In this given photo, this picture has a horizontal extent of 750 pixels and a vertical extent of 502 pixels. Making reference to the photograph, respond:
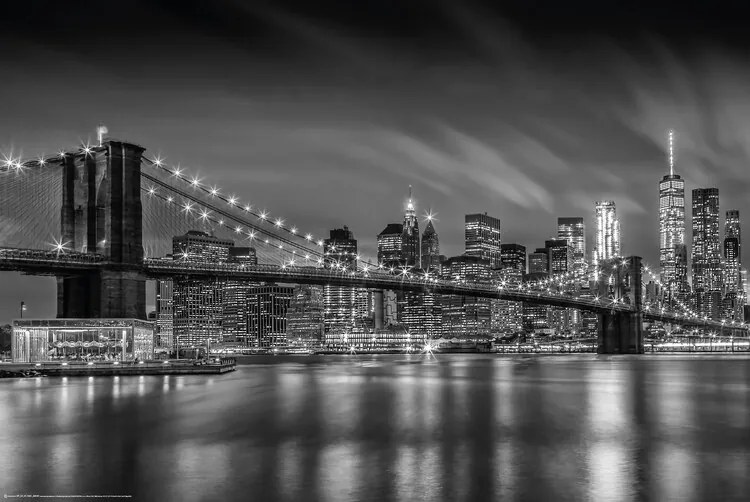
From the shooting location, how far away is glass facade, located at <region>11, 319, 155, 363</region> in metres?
53.8

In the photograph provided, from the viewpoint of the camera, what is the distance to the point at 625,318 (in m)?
105

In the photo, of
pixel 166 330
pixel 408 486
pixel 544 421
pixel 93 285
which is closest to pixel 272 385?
pixel 93 285

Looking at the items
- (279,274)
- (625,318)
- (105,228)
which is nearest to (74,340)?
(105,228)

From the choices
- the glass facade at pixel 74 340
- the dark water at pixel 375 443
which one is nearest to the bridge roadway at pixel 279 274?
the glass facade at pixel 74 340

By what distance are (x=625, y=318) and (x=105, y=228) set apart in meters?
68.4

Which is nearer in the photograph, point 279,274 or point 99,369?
point 99,369

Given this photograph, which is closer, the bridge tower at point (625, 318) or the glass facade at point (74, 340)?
the glass facade at point (74, 340)

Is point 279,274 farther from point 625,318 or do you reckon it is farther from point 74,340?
point 625,318

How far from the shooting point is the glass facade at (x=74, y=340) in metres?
53.8

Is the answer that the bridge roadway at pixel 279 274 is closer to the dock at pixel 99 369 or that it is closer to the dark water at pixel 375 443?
Answer: the dock at pixel 99 369

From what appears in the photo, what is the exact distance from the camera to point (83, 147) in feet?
197

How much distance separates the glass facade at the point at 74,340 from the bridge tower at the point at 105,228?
1.54 meters

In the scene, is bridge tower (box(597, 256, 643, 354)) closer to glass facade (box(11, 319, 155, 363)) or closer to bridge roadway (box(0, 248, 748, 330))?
bridge roadway (box(0, 248, 748, 330))

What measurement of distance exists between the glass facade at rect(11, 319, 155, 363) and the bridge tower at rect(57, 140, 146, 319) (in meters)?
1.54
